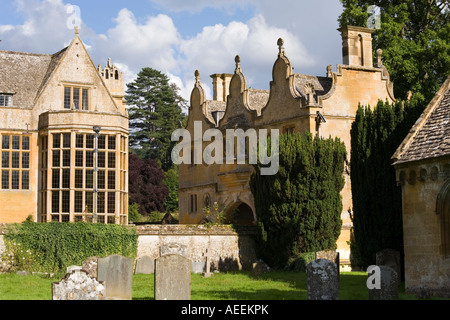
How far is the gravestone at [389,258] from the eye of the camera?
24781mm

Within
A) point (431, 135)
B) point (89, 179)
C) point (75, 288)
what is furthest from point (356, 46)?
point (75, 288)

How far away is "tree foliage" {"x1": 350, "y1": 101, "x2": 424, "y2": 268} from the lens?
26.6 meters

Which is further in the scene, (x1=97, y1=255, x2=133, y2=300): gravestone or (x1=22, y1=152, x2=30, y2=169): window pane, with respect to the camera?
(x1=22, y1=152, x2=30, y2=169): window pane

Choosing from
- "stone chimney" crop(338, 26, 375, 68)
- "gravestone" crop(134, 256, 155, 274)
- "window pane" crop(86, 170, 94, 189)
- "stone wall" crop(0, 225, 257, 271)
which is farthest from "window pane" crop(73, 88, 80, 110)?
"stone chimney" crop(338, 26, 375, 68)

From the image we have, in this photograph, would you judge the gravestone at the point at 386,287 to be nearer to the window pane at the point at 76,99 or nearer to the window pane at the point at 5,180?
the window pane at the point at 76,99

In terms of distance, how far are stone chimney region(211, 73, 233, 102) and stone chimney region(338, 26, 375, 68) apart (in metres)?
12.7

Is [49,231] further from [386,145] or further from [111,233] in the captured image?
[386,145]

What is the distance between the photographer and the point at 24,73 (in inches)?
1470

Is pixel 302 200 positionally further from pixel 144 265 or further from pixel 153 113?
pixel 153 113

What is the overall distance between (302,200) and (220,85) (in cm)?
1892

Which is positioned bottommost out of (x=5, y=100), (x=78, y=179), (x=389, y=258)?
(x=389, y=258)

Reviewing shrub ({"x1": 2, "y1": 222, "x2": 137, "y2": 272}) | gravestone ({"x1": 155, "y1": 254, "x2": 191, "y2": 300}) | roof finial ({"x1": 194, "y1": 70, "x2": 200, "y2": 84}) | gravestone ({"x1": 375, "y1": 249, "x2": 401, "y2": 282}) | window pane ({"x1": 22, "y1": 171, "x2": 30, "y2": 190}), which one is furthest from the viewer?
roof finial ({"x1": 194, "y1": 70, "x2": 200, "y2": 84})

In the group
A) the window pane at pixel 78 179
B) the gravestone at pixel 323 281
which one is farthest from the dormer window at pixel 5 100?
the gravestone at pixel 323 281

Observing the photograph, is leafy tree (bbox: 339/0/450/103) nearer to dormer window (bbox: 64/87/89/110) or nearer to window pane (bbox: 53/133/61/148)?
dormer window (bbox: 64/87/89/110)
